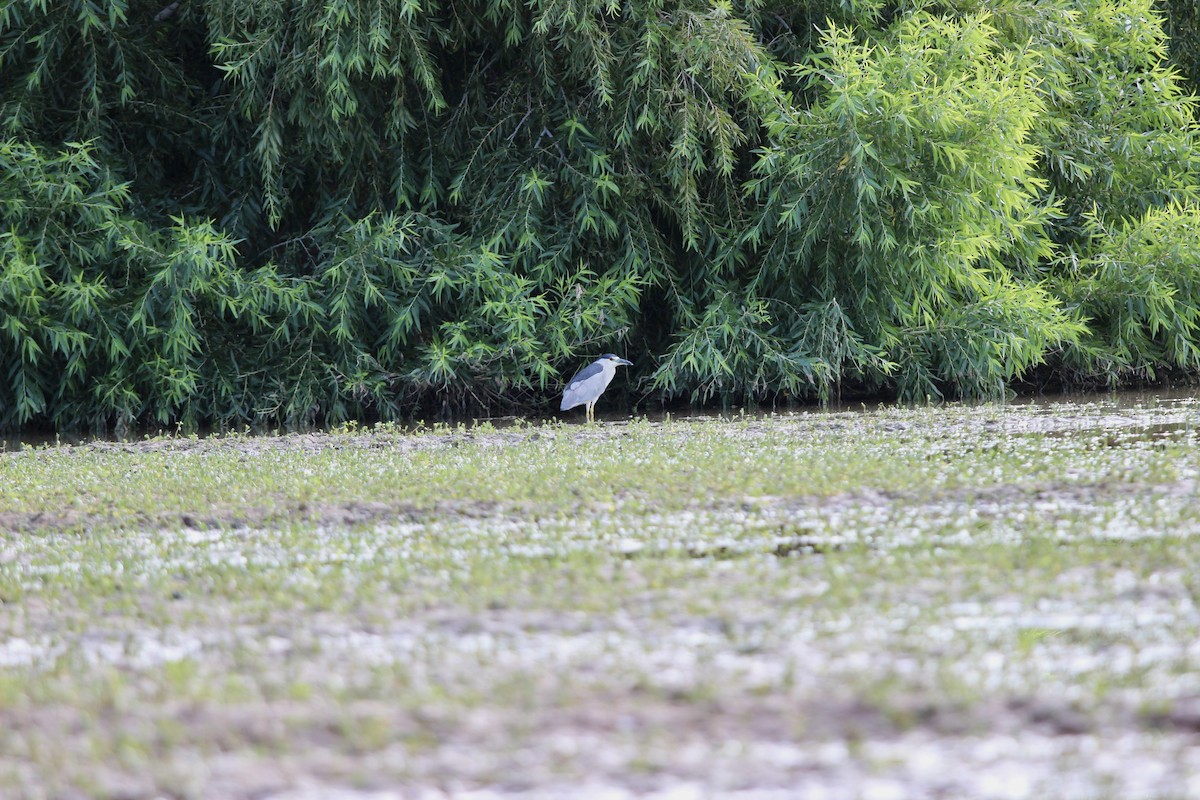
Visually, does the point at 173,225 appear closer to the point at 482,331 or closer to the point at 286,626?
the point at 482,331

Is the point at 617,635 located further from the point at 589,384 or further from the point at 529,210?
the point at 529,210

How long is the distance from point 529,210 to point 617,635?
7560 mm

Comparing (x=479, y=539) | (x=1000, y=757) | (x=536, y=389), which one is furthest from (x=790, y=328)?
(x=1000, y=757)

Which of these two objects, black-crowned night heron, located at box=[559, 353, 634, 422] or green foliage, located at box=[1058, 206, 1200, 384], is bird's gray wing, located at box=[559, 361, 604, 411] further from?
green foliage, located at box=[1058, 206, 1200, 384]

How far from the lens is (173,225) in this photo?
10.3m

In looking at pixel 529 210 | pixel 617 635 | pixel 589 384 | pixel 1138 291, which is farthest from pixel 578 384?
pixel 617 635

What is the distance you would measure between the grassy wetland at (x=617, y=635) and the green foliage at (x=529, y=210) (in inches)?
179

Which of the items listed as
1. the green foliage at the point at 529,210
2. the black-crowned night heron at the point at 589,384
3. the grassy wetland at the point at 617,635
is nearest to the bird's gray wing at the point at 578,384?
the black-crowned night heron at the point at 589,384

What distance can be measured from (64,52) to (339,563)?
8.08 metres

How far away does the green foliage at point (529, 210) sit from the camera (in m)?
9.47

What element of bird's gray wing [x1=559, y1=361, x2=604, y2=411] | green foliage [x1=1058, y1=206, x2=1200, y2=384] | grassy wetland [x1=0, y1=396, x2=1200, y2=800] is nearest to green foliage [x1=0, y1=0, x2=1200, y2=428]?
green foliage [x1=1058, y1=206, x2=1200, y2=384]

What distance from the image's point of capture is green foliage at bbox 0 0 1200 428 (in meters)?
9.47

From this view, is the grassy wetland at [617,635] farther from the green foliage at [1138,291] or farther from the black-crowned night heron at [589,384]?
the green foliage at [1138,291]

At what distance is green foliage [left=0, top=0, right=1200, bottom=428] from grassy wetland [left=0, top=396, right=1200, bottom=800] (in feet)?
14.9
